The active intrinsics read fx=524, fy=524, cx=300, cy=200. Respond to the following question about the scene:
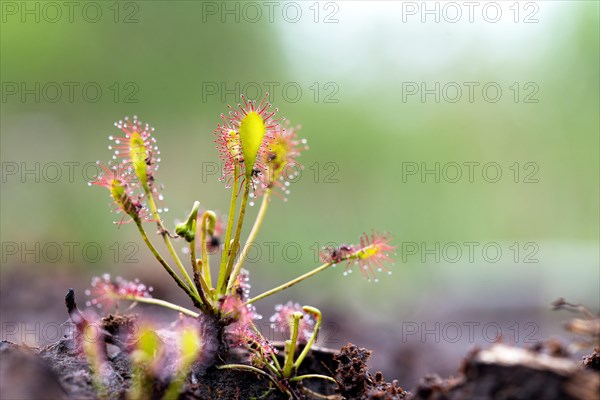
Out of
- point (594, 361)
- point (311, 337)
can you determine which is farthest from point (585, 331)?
point (311, 337)

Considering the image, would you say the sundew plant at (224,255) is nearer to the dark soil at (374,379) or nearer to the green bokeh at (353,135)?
the dark soil at (374,379)

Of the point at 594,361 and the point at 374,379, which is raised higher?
the point at 594,361

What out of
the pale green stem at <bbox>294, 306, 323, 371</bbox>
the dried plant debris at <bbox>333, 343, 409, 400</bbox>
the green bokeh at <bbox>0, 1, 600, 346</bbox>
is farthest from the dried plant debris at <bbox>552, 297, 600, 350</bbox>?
the green bokeh at <bbox>0, 1, 600, 346</bbox>

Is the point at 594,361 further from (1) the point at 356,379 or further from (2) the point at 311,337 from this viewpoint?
(2) the point at 311,337

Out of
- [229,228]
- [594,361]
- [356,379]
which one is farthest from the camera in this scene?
[229,228]

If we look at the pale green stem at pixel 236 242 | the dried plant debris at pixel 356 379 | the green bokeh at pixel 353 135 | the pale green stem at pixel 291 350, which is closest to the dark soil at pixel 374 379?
the dried plant debris at pixel 356 379
